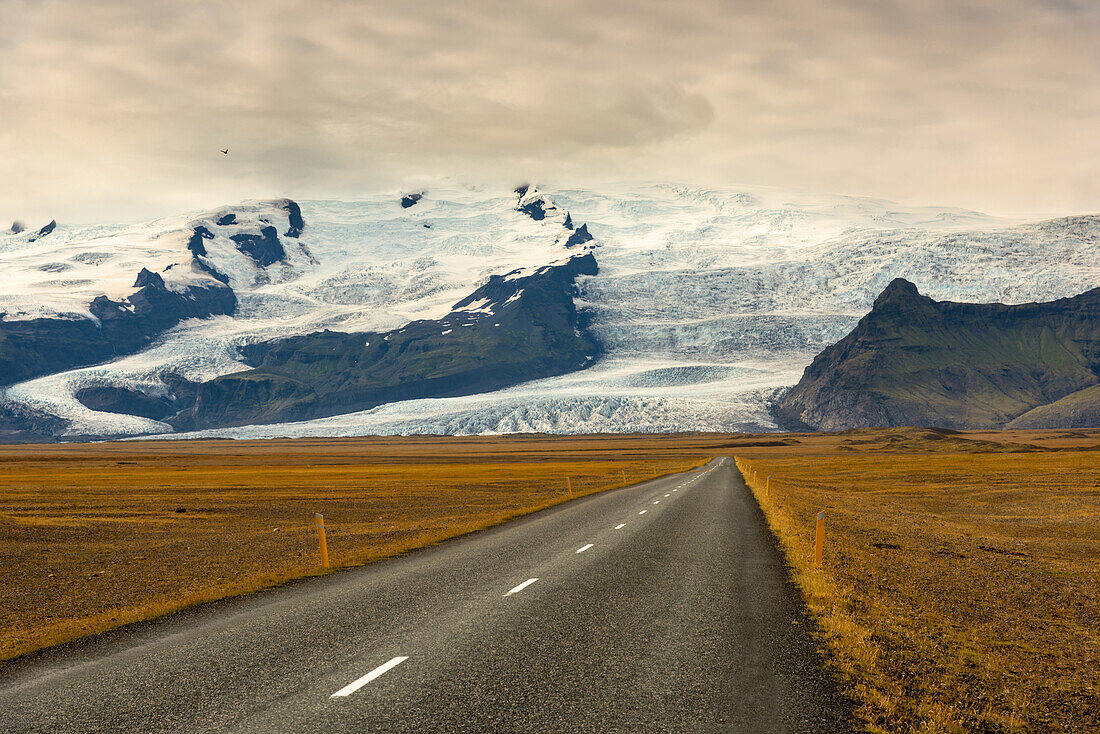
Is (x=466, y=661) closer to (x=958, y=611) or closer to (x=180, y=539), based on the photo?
(x=958, y=611)

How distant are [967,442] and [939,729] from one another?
173146mm

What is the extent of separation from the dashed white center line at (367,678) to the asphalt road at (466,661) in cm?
4

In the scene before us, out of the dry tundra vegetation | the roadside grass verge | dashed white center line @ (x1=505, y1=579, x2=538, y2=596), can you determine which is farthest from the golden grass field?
the roadside grass verge

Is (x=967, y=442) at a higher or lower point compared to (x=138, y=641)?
lower

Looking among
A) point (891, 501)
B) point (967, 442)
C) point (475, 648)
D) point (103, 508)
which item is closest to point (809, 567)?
point (475, 648)

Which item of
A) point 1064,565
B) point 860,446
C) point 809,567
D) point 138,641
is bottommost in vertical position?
point 860,446

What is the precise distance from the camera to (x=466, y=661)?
10.5 m

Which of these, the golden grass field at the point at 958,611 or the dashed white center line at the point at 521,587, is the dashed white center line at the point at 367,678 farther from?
the golden grass field at the point at 958,611

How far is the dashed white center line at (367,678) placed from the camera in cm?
921

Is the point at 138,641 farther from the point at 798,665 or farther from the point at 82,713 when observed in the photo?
the point at 798,665

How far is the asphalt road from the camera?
8.50 metres

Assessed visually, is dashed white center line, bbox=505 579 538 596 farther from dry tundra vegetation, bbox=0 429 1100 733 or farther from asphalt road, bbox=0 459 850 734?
dry tundra vegetation, bbox=0 429 1100 733

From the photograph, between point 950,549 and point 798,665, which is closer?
point 798,665

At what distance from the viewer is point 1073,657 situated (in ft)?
39.2
